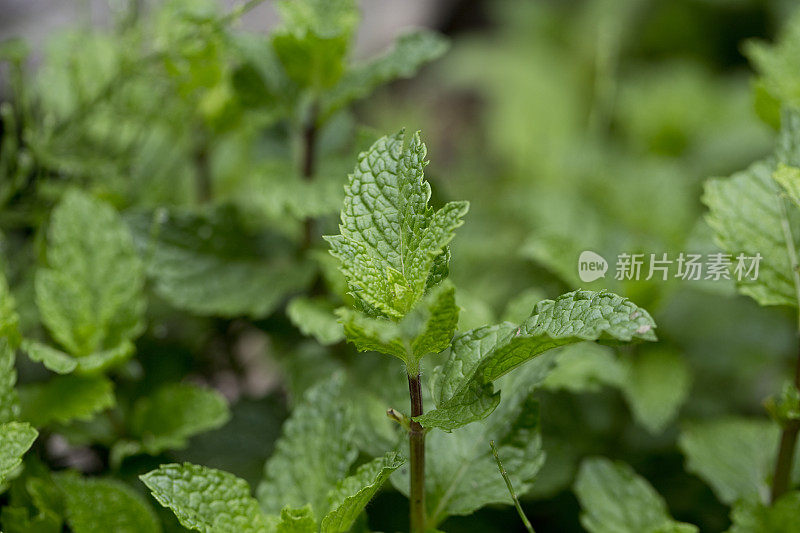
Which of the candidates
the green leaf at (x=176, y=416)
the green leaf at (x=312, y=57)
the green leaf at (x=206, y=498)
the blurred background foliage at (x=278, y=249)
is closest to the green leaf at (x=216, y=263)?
the blurred background foliage at (x=278, y=249)

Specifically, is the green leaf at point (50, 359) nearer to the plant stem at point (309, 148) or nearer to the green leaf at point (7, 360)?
the green leaf at point (7, 360)

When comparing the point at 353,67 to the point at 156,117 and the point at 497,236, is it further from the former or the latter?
the point at 497,236

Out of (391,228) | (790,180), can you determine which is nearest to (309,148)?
(391,228)

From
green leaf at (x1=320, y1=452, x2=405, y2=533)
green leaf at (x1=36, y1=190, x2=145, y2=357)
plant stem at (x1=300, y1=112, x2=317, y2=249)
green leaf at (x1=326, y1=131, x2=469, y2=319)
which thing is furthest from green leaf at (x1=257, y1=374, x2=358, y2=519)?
plant stem at (x1=300, y1=112, x2=317, y2=249)

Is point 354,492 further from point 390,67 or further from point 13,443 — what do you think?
point 390,67

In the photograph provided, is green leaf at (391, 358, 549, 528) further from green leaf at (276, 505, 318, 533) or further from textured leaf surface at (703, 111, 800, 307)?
textured leaf surface at (703, 111, 800, 307)
